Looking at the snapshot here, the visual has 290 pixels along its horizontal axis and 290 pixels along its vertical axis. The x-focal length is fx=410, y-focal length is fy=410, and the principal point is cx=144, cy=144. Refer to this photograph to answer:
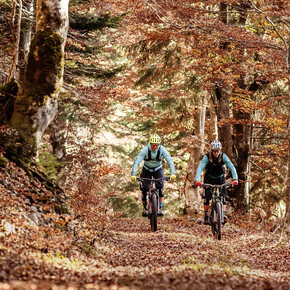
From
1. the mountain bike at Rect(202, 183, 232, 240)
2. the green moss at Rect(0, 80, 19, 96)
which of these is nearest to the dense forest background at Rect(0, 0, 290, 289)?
the green moss at Rect(0, 80, 19, 96)

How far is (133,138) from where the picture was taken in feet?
90.3

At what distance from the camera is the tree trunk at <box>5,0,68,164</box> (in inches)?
367

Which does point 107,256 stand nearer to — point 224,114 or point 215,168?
point 215,168

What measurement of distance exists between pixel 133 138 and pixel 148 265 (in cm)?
2058

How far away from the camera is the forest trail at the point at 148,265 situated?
449cm

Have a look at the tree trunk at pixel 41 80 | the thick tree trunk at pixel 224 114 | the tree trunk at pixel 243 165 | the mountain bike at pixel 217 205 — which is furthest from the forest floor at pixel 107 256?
the thick tree trunk at pixel 224 114

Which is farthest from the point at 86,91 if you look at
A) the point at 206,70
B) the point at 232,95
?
the point at 232,95

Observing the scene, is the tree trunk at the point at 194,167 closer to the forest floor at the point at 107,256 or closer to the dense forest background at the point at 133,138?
the dense forest background at the point at 133,138

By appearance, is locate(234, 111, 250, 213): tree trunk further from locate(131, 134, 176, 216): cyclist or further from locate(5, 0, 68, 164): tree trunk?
locate(5, 0, 68, 164): tree trunk

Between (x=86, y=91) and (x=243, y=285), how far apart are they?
13578 millimetres

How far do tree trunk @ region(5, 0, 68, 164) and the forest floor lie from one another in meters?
1.05

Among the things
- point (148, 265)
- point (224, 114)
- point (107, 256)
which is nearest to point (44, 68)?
point (107, 256)

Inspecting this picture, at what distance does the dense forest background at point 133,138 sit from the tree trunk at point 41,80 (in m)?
0.03

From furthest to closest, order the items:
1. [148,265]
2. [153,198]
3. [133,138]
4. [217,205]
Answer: [133,138], [153,198], [217,205], [148,265]
